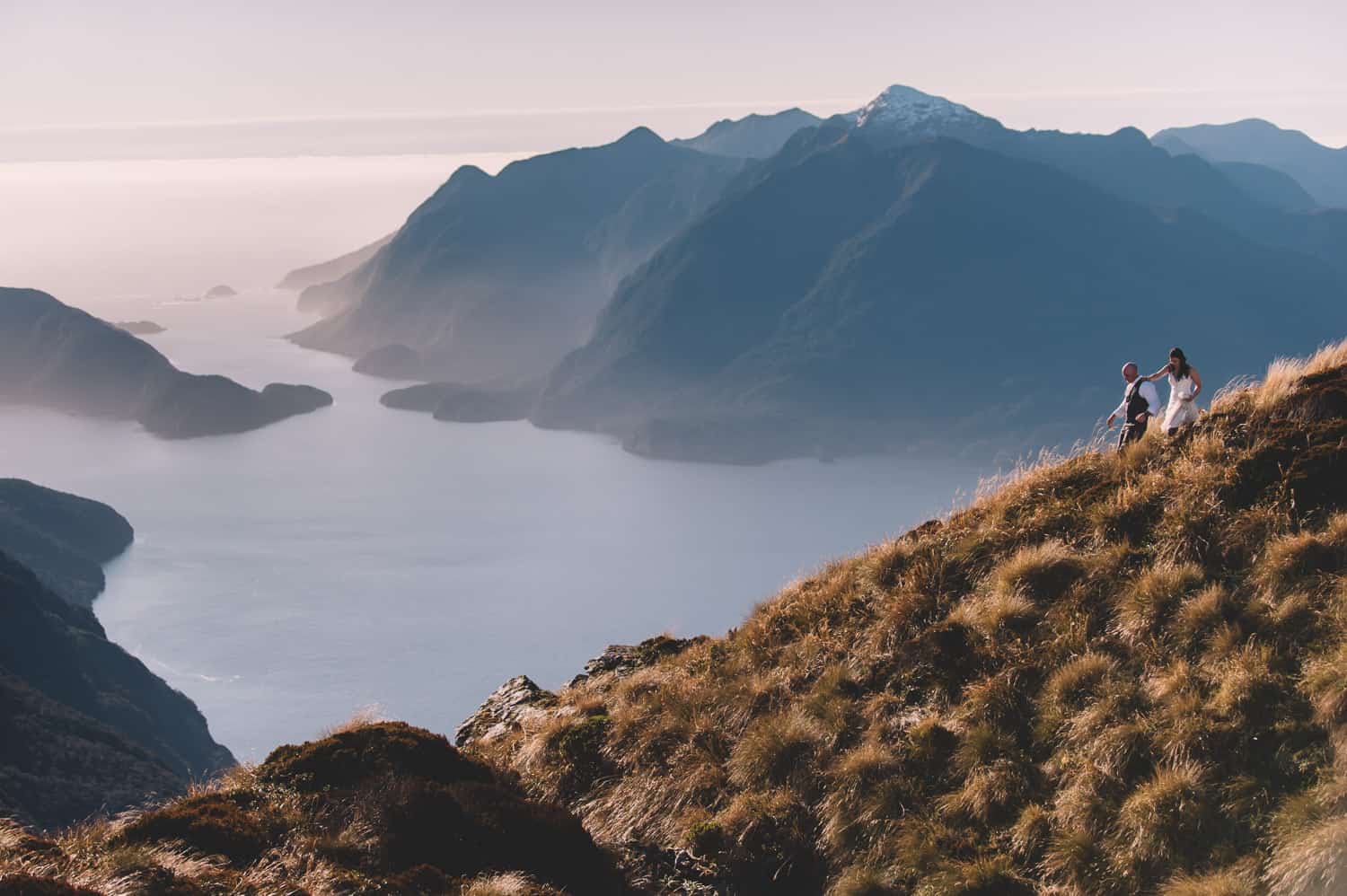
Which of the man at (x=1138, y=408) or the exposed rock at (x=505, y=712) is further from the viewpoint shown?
the exposed rock at (x=505, y=712)

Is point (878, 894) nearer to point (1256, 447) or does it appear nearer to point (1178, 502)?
point (1178, 502)

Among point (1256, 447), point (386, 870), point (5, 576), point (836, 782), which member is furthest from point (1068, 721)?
point (5, 576)

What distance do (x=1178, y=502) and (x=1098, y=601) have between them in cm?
220

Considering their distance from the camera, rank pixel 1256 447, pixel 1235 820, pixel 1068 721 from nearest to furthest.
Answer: pixel 1235 820, pixel 1068 721, pixel 1256 447

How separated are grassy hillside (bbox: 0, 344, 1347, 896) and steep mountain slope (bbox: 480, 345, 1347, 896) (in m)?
0.04

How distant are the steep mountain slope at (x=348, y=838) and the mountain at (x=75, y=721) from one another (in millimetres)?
62421

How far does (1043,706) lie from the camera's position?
43.1 ft

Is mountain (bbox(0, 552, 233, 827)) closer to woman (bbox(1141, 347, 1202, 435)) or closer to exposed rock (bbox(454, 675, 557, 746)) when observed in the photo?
exposed rock (bbox(454, 675, 557, 746))

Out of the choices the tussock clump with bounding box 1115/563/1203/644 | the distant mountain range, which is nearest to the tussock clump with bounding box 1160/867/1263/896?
the tussock clump with bounding box 1115/563/1203/644

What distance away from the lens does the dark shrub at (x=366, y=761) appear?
45.5 ft

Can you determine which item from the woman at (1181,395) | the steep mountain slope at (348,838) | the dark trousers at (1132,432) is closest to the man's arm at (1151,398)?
the dark trousers at (1132,432)

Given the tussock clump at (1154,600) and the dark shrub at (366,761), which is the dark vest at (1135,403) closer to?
the tussock clump at (1154,600)

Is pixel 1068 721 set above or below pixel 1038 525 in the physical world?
below

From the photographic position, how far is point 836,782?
13.3 m
